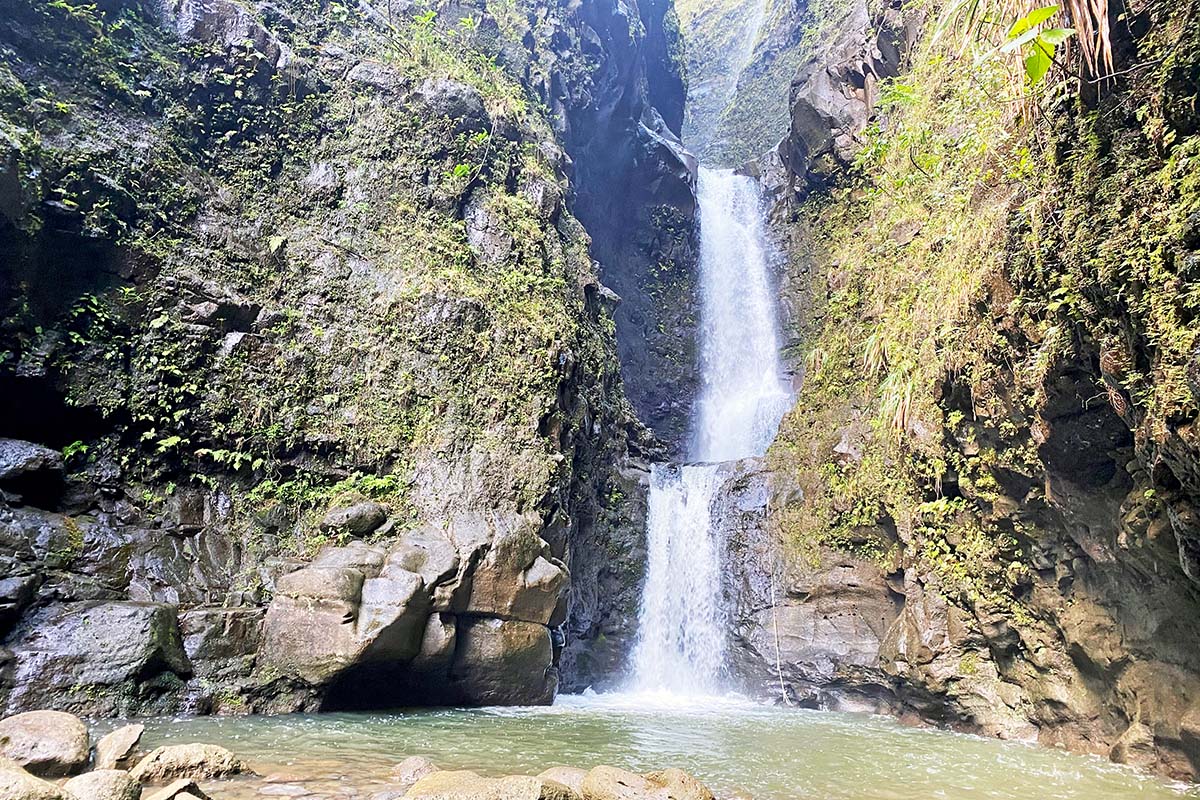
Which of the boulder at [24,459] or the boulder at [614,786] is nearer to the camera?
the boulder at [614,786]

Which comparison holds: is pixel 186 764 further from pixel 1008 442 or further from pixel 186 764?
pixel 1008 442

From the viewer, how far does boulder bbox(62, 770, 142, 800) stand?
3389mm

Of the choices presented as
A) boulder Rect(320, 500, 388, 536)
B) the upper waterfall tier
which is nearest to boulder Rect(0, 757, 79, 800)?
boulder Rect(320, 500, 388, 536)

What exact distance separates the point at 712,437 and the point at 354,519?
1195cm

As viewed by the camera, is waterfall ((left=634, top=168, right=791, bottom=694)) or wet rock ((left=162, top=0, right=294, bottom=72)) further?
waterfall ((left=634, top=168, right=791, bottom=694))

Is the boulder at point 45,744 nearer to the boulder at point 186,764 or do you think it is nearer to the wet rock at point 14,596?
the boulder at point 186,764

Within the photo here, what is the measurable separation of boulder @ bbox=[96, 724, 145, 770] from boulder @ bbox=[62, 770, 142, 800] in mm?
1008

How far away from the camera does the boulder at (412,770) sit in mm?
4656

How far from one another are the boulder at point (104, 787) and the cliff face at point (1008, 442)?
21.1 ft

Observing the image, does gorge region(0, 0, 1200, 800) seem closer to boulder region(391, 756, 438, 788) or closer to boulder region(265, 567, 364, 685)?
boulder region(265, 567, 364, 685)

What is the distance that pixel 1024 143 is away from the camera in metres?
6.25

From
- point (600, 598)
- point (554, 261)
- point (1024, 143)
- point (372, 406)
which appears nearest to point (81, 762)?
point (372, 406)

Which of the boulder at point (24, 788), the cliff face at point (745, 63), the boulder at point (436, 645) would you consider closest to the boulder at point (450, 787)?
the boulder at point (24, 788)

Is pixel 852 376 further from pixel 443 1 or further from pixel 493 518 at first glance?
pixel 443 1
